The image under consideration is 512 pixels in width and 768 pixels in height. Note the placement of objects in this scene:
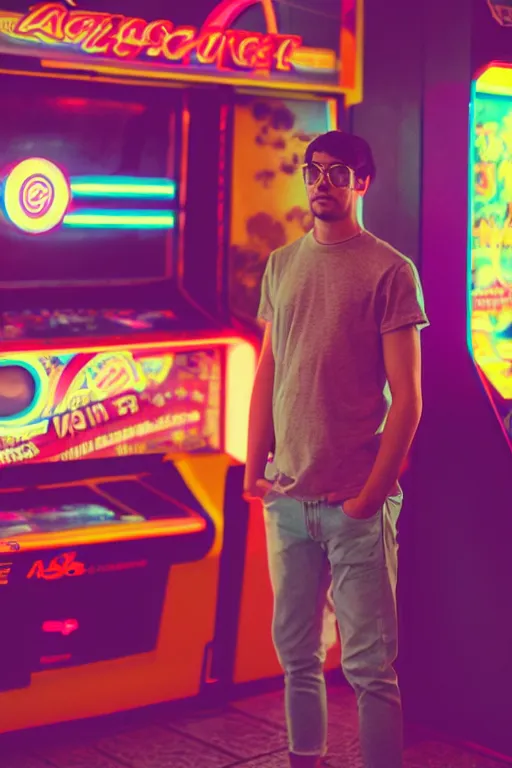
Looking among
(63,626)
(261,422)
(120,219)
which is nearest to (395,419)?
(261,422)

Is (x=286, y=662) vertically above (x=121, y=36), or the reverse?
(x=121, y=36)

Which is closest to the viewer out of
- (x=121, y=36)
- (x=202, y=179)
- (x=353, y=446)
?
(x=353, y=446)

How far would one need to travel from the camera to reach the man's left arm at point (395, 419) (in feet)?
10.1

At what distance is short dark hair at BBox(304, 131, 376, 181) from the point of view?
10.6ft

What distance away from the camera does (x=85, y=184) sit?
3.84m

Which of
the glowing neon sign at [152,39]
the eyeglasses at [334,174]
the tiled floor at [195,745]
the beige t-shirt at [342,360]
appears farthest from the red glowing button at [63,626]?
the glowing neon sign at [152,39]

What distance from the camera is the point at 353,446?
3168mm

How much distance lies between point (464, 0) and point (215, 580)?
213 centimetres

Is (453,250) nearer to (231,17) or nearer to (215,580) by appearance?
(231,17)

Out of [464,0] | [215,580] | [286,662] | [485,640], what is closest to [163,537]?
[215,580]

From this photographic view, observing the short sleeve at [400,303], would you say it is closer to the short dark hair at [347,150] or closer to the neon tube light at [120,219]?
the short dark hair at [347,150]

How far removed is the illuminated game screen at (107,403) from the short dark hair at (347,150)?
99cm

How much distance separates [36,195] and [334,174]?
3.41 feet

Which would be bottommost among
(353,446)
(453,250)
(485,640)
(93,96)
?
(485,640)
